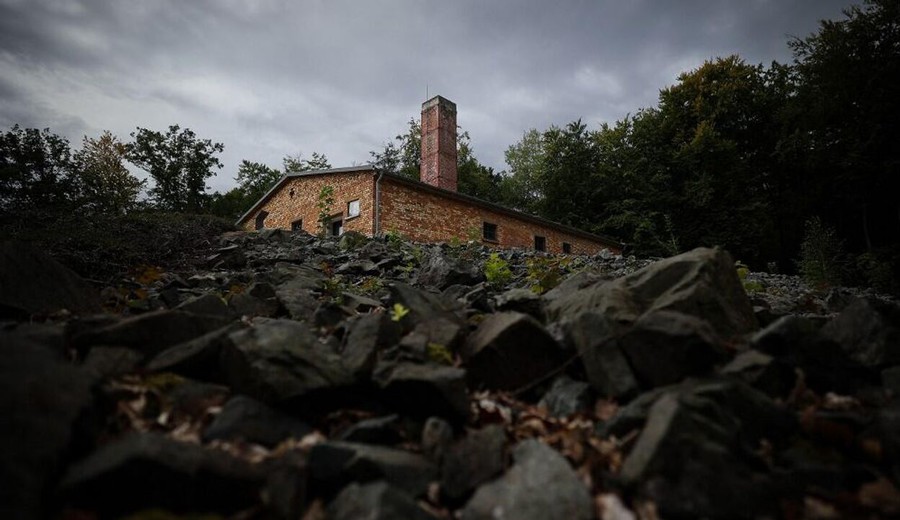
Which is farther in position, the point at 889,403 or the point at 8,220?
the point at 8,220

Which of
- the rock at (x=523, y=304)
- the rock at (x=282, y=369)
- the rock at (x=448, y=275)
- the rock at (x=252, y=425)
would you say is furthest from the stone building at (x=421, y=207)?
the rock at (x=252, y=425)

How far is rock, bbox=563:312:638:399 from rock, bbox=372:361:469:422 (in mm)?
899

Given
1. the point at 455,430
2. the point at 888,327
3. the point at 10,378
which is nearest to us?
the point at 10,378

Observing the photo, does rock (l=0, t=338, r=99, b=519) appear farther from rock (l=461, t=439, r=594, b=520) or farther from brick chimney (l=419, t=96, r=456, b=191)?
brick chimney (l=419, t=96, r=456, b=191)

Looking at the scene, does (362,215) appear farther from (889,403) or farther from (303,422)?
(889,403)

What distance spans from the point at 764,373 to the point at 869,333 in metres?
0.96

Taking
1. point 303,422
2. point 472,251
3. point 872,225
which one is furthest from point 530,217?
point 303,422

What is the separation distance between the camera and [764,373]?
244 centimetres

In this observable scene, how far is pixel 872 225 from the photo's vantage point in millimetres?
20562

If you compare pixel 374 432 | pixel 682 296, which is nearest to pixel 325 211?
pixel 682 296

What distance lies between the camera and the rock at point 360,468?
1.96 metres

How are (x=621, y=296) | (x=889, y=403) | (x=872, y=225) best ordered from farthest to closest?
(x=872, y=225) < (x=621, y=296) < (x=889, y=403)

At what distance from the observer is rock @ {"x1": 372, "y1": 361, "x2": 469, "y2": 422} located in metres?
2.44

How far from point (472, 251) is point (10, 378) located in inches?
349
